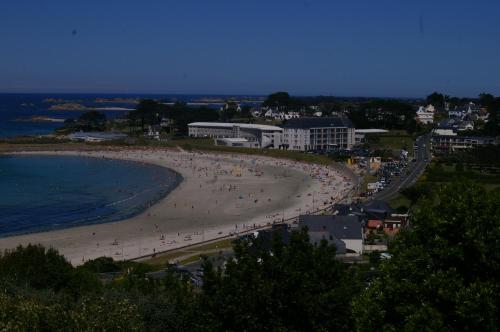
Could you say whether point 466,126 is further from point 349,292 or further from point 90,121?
point 349,292

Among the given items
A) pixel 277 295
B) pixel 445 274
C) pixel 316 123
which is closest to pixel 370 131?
pixel 316 123

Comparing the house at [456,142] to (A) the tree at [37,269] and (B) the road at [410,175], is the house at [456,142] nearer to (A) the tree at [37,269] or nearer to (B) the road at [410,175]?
(B) the road at [410,175]

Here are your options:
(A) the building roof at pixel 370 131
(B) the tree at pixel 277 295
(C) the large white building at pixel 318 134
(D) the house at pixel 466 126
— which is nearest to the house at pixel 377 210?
(B) the tree at pixel 277 295

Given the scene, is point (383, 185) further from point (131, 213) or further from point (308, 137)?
point (308, 137)

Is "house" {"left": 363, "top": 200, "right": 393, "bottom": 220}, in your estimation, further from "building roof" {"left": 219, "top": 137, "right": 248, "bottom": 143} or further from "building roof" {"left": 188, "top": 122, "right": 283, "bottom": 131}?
"building roof" {"left": 219, "top": 137, "right": 248, "bottom": 143}

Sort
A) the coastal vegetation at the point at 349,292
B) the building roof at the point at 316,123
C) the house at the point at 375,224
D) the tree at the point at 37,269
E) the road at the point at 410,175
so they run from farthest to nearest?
the building roof at the point at 316,123
the road at the point at 410,175
the house at the point at 375,224
the tree at the point at 37,269
the coastal vegetation at the point at 349,292

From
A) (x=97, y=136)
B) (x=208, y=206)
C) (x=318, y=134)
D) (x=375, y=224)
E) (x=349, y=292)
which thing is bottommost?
(x=208, y=206)

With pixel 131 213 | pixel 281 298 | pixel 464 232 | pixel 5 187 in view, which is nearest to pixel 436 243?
pixel 464 232
